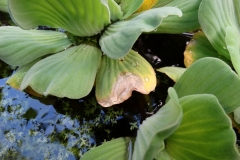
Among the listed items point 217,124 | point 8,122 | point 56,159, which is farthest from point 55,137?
point 217,124

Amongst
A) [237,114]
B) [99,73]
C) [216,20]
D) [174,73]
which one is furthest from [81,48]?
[237,114]

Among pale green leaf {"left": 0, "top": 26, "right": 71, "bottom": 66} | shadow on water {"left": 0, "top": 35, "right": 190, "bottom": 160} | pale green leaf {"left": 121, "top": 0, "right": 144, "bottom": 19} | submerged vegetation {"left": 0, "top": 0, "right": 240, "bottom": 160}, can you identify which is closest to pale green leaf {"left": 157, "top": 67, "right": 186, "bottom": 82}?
submerged vegetation {"left": 0, "top": 0, "right": 240, "bottom": 160}

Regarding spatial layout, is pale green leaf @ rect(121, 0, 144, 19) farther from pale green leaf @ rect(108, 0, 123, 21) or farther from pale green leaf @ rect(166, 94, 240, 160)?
pale green leaf @ rect(166, 94, 240, 160)

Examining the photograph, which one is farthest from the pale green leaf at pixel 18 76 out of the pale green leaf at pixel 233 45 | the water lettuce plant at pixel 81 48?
the pale green leaf at pixel 233 45

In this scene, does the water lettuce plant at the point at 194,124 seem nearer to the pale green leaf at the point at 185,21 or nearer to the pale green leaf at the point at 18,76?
the pale green leaf at the point at 185,21

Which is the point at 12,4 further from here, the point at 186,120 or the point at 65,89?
the point at 186,120

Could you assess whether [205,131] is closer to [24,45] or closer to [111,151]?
[111,151]
